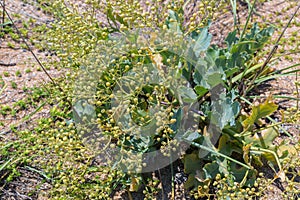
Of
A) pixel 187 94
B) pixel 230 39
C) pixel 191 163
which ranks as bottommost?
pixel 191 163

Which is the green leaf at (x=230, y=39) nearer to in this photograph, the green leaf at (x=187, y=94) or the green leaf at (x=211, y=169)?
the green leaf at (x=187, y=94)

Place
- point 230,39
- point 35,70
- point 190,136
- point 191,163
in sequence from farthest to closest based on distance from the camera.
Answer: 1. point 35,70
2. point 230,39
3. point 191,163
4. point 190,136

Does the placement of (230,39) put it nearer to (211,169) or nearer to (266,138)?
(266,138)

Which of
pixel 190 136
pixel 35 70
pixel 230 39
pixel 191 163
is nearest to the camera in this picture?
pixel 190 136

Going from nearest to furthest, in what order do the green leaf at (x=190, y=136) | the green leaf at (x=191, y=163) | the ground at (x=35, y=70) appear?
the green leaf at (x=190, y=136) < the green leaf at (x=191, y=163) < the ground at (x=35, y=70)

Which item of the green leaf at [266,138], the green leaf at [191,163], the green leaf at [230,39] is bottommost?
the green leaf at [191,163]

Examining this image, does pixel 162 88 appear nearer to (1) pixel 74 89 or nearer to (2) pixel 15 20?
(1) pixel 74 89

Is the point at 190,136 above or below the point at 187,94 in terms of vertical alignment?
below

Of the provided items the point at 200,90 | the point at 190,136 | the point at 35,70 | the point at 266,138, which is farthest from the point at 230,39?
the point at 35,70

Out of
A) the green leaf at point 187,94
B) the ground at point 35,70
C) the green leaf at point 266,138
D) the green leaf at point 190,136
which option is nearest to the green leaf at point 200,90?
the green leaf at point 187,94

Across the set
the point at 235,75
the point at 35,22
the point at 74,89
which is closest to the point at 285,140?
the point at 235,75

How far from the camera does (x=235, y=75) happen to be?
2627mm

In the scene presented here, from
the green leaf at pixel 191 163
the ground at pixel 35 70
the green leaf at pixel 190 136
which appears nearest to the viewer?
the green leaf at pixel 190 136

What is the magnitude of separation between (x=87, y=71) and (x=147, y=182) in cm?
75
